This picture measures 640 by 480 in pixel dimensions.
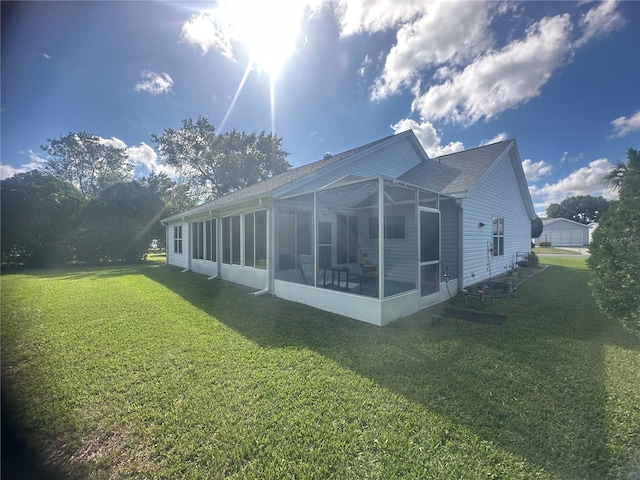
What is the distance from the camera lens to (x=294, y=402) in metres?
2.81

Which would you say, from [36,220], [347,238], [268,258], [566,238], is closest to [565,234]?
[566,238]

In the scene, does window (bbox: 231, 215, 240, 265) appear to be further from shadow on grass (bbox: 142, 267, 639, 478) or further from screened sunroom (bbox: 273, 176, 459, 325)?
shadow on grass (bbox: 142, 267, 639, 478)

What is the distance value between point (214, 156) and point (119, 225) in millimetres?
13394

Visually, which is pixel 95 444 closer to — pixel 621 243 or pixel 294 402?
pixel 294 402

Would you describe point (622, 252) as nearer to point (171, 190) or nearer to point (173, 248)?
point (173, 248)

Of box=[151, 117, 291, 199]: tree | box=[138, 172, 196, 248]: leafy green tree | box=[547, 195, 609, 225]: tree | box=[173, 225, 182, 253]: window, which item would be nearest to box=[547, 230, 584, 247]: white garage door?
box=[547, 195, 609, 225]: tree

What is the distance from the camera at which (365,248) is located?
32.1ft

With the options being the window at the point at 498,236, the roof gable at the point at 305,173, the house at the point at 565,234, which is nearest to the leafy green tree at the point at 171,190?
the roof gable at the point at 305,173

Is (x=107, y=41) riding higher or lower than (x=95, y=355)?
higher

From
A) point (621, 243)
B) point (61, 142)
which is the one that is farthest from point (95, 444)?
point (61, 142)

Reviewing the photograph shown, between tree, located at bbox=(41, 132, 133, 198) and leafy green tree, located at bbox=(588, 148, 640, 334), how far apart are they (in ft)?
128

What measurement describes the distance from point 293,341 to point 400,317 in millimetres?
2405

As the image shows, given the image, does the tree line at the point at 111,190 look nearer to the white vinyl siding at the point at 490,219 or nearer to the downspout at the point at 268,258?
the downspout at the point at 268,258

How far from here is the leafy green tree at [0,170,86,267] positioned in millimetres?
14992
